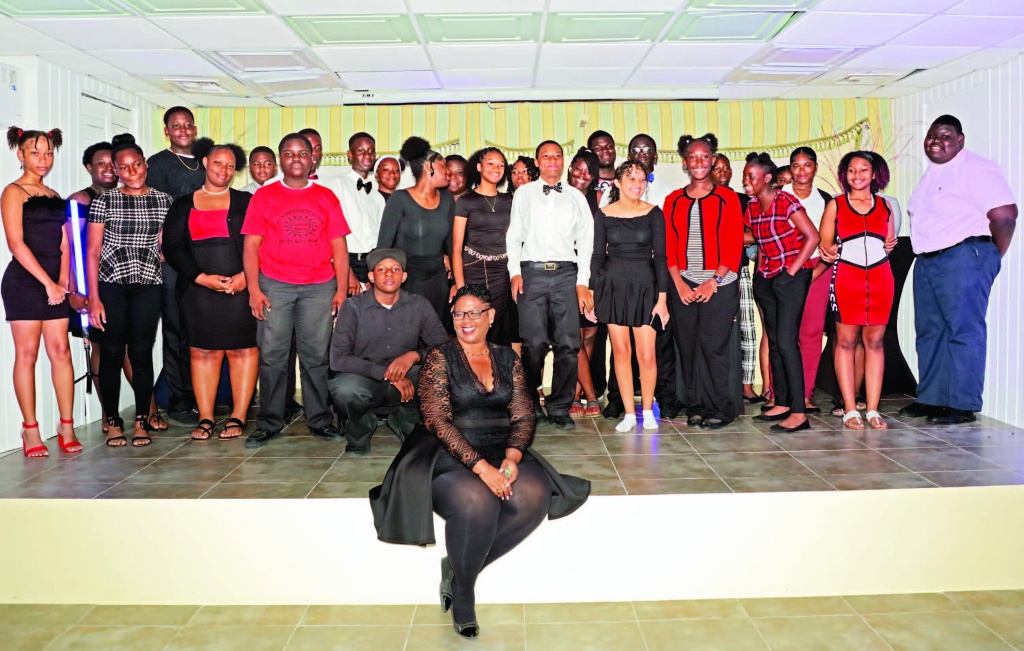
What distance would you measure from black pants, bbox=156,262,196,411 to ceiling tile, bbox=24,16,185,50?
4.30 feet

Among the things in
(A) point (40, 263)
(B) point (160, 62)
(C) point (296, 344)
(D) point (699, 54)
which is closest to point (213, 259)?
(C) point (296, 344)

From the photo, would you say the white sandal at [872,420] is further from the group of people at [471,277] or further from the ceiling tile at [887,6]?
the ceiling tile at [887,6]

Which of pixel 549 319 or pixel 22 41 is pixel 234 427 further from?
pixel 22 41

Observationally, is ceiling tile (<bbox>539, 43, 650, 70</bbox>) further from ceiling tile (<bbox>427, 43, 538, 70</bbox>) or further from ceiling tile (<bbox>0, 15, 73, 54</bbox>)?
ceiling tile (<bbox>0, 15, 73, 54</bbox>)

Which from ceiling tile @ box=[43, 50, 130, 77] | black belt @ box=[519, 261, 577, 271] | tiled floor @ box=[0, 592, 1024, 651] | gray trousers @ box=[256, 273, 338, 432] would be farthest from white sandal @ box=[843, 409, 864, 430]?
ceiling tile @ box=[43, 50, 130, 77]

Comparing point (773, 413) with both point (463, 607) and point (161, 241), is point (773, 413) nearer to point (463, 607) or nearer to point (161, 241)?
point (463, 607)

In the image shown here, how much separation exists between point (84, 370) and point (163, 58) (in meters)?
2.06

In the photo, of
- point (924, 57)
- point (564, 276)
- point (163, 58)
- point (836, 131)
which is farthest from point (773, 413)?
point (163, 58)

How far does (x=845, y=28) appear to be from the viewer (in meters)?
4.84

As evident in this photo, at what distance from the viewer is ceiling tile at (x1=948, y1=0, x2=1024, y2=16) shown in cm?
431

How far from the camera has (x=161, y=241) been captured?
15.4 feet

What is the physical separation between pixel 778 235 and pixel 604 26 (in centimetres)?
154

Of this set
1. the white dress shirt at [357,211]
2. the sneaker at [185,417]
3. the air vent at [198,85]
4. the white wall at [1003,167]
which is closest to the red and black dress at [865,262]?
the white wall at [1003,167]

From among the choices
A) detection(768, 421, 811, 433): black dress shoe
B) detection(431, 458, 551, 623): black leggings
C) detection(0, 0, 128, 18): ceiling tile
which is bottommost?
detection(431, 458, 551, 623): black leggings
